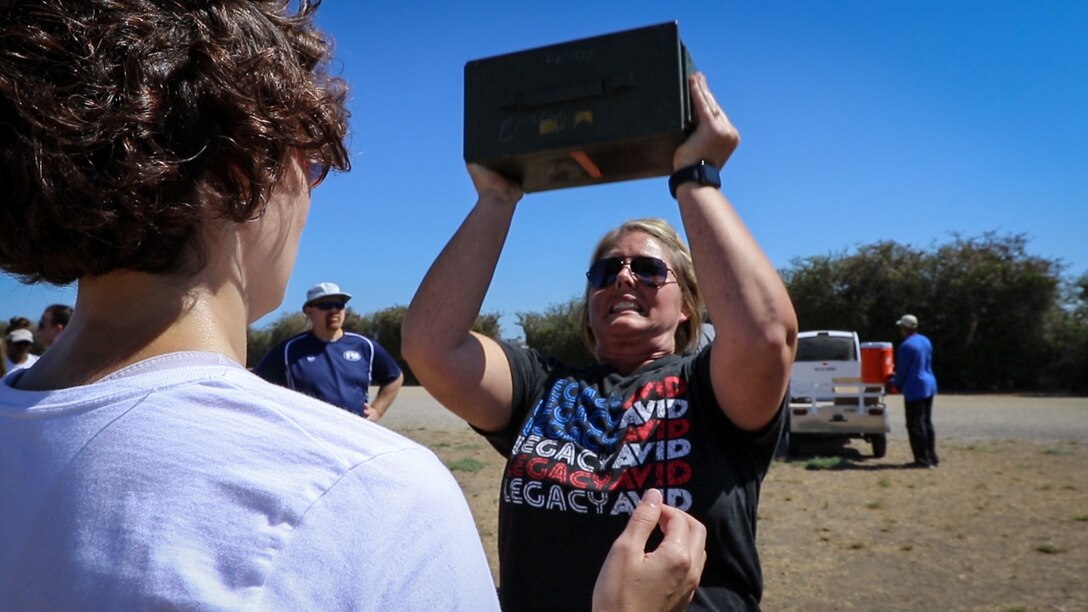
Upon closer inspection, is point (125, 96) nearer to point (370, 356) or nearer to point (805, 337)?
point (370, 356)

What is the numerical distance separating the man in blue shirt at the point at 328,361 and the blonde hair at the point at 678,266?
12.8 ft

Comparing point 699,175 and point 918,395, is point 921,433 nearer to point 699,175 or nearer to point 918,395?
point 918,395

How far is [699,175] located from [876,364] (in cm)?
998

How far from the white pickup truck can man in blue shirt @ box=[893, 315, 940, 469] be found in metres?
0.49

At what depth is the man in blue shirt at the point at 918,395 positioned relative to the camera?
988cm

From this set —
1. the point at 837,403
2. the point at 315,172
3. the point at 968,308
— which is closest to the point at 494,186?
the point at 315,172

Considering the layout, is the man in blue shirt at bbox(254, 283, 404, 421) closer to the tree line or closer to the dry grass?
the dry grass

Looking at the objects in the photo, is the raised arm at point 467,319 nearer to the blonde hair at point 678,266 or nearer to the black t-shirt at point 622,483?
the black t-shirt at point 622,483

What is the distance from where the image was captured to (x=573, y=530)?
199 centimetres

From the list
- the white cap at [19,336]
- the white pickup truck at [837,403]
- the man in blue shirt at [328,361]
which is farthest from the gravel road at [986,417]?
the man in blue shirt at [328,361]

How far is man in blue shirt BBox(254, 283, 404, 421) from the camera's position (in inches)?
241

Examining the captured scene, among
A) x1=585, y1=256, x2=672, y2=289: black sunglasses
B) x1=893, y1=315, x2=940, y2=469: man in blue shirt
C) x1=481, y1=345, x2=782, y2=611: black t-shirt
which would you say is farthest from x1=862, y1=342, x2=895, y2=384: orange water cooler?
x1=481, y1=345, x2=782, y2=611: black t-shirt

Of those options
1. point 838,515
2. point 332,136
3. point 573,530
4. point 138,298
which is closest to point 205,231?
point 138,298

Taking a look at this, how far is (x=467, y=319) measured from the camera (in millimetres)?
2305
